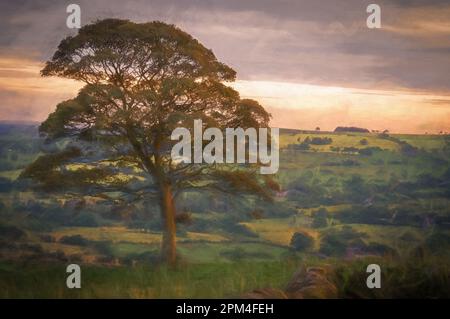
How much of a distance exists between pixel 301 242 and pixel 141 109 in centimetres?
660

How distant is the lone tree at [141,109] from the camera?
53.2ft

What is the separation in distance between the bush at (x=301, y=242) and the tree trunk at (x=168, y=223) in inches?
158

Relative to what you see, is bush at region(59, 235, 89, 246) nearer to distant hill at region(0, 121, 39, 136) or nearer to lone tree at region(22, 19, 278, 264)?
lone tree at region(22, 19, 278, 264)

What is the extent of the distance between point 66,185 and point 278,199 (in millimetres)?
6037

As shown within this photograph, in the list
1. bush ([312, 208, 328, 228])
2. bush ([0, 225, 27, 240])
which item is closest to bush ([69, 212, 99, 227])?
bush ([0, 225, 27, 240])

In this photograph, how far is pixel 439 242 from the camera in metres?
18.2

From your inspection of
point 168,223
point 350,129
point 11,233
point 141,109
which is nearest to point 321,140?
point 350,129

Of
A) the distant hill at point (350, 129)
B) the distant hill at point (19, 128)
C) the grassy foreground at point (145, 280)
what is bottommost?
the grassy foreground at point (145, 280)

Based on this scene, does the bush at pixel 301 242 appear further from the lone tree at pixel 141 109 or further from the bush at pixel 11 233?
the bush at pixel 11 233

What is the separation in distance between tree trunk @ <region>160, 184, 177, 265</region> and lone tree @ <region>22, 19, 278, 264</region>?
26 millimetres

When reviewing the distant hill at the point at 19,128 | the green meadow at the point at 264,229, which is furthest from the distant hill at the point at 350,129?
the distant hill at the point at 19,128

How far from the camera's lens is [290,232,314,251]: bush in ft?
63.3

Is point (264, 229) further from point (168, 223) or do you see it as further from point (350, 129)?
point (350, 129)

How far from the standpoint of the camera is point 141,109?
16125 millimetres
